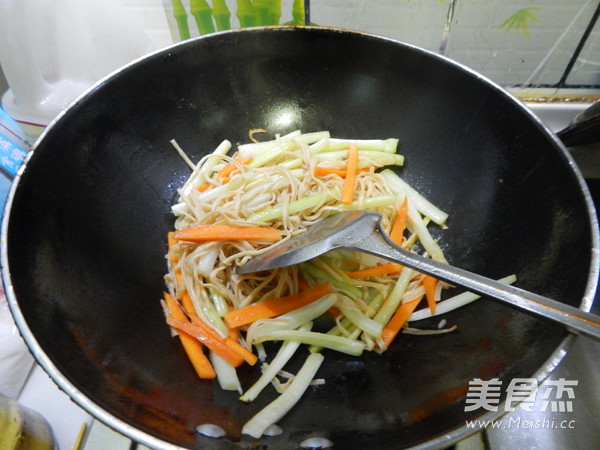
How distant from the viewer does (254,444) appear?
0.83 meters

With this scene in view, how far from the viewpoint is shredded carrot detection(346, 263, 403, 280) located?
122 centimetres

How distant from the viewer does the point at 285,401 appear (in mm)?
978

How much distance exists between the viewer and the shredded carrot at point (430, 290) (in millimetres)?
1153

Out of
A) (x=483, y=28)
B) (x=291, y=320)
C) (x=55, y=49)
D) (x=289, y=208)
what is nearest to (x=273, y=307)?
(x=291, y=320)

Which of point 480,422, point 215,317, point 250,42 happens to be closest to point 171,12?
point 250,42

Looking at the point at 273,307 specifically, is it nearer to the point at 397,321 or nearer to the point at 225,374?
the point at 225,374

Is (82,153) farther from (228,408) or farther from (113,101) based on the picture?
(228,408)

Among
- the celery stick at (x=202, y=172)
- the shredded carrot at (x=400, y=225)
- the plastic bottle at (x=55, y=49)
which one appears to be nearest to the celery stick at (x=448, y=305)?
the shredded carrot at (x=400, y=225)

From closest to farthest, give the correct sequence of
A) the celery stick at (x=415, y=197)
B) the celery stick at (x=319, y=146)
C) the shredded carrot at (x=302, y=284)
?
the shredded carrot at (x=302, y=284)
the celery stick at (x=415, y=197)
the celery stick at (x=319, y=146)

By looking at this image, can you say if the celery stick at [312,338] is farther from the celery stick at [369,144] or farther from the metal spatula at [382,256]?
the celery stick at [369,144]

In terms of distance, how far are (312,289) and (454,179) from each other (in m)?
0.61

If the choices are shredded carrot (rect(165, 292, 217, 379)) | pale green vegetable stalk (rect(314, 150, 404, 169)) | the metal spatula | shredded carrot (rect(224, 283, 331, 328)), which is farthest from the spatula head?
pale green vegetable stalk (rect(314, 150, 404, 169))

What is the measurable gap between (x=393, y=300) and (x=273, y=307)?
0.36 metres

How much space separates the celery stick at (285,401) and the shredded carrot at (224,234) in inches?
14.6
